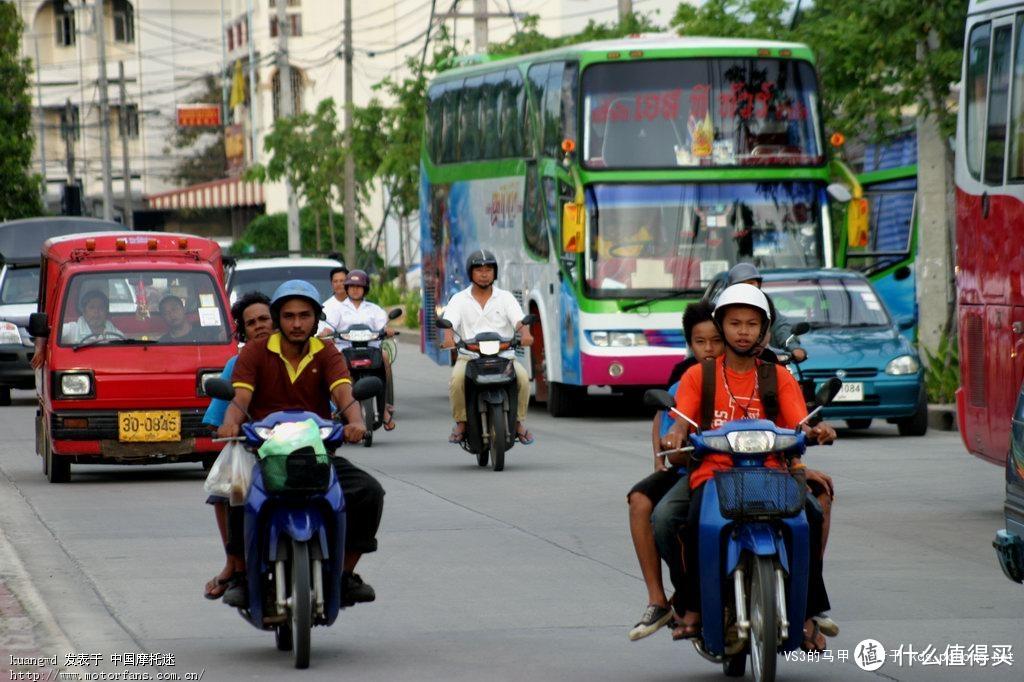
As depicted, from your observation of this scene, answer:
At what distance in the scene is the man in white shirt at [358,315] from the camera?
1906 cm

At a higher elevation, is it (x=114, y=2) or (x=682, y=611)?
(x=114, y=2)

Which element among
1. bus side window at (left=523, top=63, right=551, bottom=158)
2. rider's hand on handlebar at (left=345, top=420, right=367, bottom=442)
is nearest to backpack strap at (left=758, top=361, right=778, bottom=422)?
rider's hand on handlebar at (left=345, top=420, right=367, bottom=442)

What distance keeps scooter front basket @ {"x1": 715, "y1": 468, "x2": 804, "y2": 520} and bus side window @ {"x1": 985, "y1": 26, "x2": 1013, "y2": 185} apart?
244 inches

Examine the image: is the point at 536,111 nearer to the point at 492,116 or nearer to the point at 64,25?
the point at 492,116

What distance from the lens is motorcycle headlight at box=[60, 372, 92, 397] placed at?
50.9 ft

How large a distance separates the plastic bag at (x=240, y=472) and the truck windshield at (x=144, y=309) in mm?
8045

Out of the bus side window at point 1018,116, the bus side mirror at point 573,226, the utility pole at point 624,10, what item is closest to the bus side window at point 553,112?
the bus side mirror at point 573,226

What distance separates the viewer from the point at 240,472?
806 centimetres

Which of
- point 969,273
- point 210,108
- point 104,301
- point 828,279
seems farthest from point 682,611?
point 210,108

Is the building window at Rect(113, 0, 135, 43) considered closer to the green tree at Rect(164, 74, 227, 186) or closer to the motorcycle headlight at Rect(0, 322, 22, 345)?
the green tree at Rect(164, 74, 227, 186)

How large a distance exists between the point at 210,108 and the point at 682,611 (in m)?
83.3

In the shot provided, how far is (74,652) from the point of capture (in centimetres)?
820

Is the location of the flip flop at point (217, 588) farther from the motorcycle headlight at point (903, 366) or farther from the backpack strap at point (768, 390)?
the motorcycle headlight at point (903, 366)

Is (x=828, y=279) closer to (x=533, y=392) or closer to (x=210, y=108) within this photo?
(x=533, y=392)
